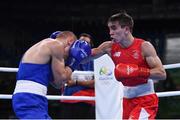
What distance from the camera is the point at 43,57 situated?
2490 millimetres

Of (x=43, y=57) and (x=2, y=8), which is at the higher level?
(x=2, y=8)

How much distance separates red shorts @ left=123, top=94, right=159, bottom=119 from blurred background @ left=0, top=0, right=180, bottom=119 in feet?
12.5

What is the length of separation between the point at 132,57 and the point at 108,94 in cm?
73

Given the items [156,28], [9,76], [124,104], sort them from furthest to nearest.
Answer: [156,28]
[9,76]
[124,104]

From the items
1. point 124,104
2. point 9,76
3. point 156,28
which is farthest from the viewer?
point 156,28

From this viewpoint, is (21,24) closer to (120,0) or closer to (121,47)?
(120,0)

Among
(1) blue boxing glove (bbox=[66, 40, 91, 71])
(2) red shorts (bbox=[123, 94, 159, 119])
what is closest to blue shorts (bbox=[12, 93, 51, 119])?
(1) blue boxing glove (bbox=[66, 40, 91, 71])

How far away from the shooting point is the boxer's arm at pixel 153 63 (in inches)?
113

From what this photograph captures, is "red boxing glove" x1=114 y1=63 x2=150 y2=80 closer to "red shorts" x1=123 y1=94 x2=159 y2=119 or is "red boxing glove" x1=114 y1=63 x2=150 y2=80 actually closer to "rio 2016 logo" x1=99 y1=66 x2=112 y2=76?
"red shorts" x1=123 y1=94 x2=159 y2=119

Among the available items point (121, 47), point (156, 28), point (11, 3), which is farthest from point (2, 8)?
point (121, 47)

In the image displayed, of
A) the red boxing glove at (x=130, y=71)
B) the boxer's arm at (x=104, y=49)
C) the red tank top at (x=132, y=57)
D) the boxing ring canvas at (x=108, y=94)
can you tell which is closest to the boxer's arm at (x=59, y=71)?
the red boxing glove at (x=130, y=71)

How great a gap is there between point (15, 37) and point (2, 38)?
0.19 m

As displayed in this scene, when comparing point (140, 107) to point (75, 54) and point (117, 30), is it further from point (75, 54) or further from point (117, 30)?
point (75, 54)

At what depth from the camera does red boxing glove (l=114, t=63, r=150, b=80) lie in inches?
112
